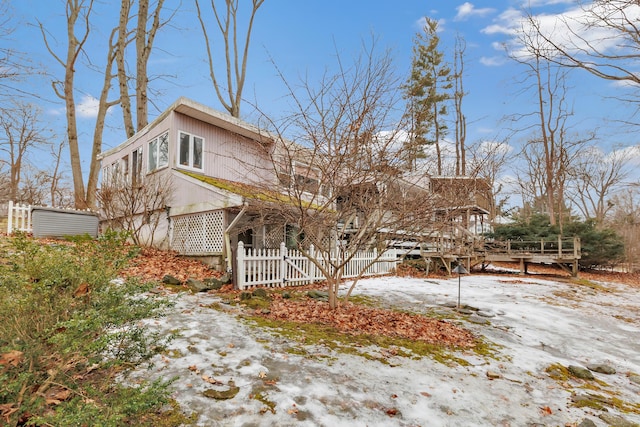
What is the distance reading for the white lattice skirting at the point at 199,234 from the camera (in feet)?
35.0

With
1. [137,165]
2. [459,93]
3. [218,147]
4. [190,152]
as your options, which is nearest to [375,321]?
[190,152]

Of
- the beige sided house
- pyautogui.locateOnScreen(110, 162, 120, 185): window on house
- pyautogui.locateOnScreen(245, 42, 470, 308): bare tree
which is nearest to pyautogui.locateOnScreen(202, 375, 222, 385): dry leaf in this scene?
pyautogui.locateOnScreen(245, 42, 470, 308): bare tree

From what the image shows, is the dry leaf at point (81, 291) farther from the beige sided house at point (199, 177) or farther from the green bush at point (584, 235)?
the green bush at point (584, 235)

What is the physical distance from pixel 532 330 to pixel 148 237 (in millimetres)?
12970

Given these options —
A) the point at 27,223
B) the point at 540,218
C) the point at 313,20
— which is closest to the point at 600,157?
the point at 540,218

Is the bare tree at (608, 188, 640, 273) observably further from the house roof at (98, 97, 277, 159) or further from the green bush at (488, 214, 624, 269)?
the house roof at (98, 97, 277, 159)

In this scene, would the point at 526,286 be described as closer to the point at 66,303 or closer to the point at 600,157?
the point at 66,303

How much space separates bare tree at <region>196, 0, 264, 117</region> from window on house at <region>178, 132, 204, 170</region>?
974 centimetres

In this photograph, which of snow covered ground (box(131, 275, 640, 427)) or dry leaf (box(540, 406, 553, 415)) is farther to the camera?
dry leaf (box(540, 406, 553, 415))

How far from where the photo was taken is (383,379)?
381 cm

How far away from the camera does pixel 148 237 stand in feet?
43.0

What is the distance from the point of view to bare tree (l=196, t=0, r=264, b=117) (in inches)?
853

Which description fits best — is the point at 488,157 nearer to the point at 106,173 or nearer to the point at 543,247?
the point at 543,247

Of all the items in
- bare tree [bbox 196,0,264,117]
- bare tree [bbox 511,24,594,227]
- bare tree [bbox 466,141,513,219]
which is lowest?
bare tree [bbox 466,141,513,219]
